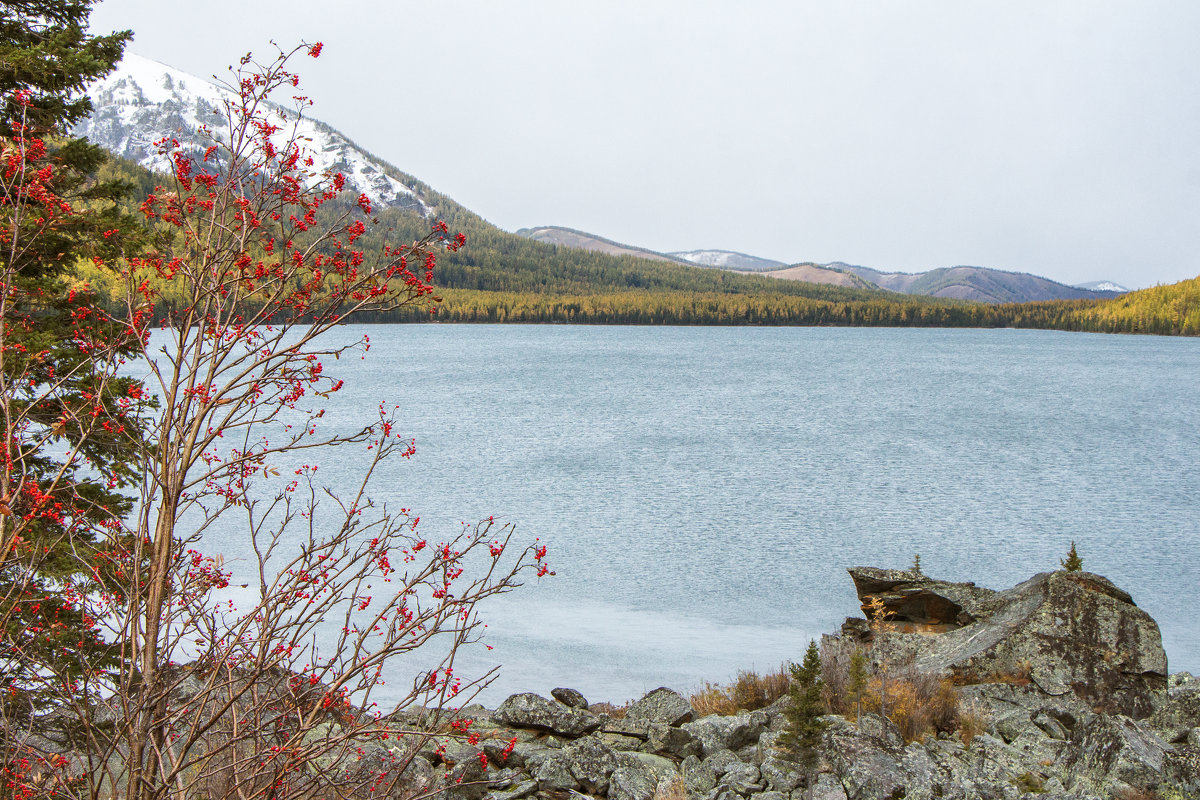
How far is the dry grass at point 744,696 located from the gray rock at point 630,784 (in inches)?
137

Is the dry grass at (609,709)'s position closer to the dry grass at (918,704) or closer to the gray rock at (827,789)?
the dry grass at (918,704)

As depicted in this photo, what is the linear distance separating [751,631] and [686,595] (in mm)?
2431

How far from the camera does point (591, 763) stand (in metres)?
8.53

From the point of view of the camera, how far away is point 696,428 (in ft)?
149

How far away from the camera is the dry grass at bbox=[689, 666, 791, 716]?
12020 millimetres

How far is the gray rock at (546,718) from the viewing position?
9.97 meters

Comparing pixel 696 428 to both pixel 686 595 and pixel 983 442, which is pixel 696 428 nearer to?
pixel 983 442

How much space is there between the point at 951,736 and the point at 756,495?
20.1 m

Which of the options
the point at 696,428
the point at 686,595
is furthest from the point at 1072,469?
the point at 686,595

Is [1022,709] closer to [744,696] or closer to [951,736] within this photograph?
[951,736]

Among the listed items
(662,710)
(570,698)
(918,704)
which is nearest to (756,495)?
(570,698)

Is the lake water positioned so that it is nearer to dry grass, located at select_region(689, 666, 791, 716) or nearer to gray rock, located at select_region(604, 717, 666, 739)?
dry grass, located at select_region(689, 666, 791, 716)

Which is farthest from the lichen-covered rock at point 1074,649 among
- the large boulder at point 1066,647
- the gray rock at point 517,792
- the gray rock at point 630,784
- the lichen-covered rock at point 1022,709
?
the gray rock at point 517,792

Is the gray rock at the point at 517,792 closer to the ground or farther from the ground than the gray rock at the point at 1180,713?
closer to the ground
